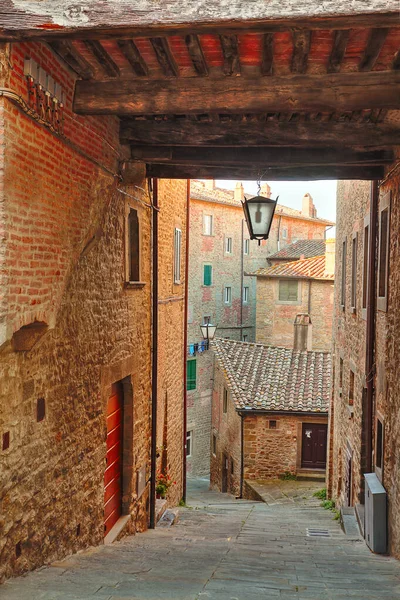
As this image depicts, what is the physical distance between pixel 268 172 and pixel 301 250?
29861mm

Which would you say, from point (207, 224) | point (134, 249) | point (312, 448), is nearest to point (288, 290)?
point (207, 224)

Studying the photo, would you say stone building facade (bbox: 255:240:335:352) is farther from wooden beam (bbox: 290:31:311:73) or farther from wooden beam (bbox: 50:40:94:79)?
wooden beam (bbox: 50:40:94:79)

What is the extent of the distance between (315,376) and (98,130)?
49.0 ft

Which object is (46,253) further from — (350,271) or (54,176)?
(350,271)

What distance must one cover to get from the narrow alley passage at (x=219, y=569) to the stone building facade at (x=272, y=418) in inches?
296

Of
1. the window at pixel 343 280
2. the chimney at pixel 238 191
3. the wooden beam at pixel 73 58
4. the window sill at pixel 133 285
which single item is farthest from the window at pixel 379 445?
the chimney at pixel 238 191

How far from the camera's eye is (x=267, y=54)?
4.98m

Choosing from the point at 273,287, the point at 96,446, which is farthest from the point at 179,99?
the point at 273,287

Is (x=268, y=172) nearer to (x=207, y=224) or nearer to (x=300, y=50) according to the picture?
(x=300, y=50)

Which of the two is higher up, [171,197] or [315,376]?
[171,197]

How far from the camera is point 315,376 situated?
20062 mm

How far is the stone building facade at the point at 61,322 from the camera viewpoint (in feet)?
15.2

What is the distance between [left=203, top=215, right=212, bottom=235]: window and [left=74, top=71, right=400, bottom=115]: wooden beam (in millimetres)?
28503

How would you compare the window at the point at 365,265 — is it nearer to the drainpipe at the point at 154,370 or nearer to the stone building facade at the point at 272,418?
the drainpipe at the point at 154,370
